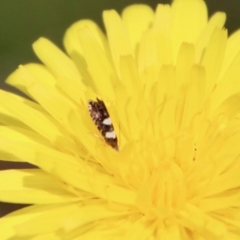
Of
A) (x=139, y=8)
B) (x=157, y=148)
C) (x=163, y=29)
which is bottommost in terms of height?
(x=157, y=148)

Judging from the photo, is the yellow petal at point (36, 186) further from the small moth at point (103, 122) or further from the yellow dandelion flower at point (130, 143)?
the small moth at point (103, 122)

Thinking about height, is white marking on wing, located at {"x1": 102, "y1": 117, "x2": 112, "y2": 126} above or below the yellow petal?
above

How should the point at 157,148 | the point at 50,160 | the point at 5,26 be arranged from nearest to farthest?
the point at 50,160
the point at 157,148
the point at 5,26

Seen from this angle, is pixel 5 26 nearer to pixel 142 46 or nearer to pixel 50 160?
pixel 142 46

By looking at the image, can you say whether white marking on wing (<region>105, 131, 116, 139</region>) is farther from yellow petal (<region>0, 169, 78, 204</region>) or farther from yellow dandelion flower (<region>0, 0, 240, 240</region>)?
yellow petal (<region>0, 169, 78, 204</region>)

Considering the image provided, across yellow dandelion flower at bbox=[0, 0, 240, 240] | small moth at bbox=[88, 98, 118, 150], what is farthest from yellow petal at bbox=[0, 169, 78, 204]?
small moth at bbox=[88, 98, 118, 150]

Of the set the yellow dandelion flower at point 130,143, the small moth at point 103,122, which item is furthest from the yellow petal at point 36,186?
the small moth at point 103,122

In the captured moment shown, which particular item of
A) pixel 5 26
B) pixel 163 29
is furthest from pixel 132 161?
pixel 5 26

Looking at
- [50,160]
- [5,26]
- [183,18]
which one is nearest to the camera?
[50,160]
